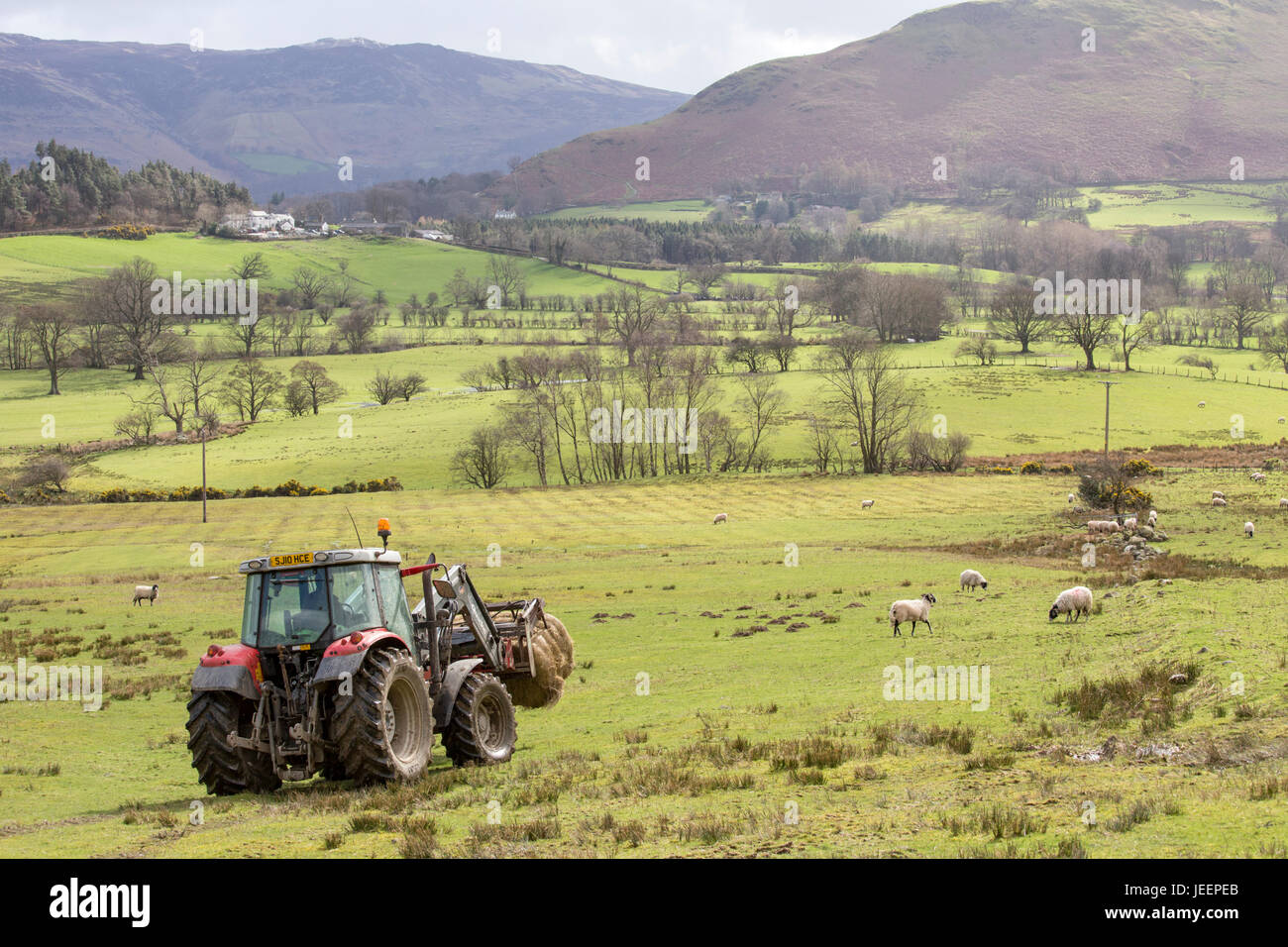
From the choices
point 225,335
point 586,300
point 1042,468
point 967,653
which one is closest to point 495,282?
point 586,300

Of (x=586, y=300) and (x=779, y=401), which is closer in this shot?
(x=779, y=401)

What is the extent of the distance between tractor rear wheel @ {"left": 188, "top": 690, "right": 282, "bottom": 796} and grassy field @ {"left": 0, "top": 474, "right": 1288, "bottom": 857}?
1.04 feet

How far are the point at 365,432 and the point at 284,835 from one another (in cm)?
9641

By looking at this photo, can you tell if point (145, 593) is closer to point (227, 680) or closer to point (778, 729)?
point (227, 680)

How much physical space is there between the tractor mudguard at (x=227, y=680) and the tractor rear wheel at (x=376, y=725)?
44.5 inches

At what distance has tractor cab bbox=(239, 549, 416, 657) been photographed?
45.3 feet

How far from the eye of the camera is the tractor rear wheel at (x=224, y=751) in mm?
13234

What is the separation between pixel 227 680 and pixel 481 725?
402 centimetres

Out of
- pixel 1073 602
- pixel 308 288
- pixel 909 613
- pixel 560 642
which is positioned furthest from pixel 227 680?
pixel 308 288

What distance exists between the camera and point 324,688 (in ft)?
43.5

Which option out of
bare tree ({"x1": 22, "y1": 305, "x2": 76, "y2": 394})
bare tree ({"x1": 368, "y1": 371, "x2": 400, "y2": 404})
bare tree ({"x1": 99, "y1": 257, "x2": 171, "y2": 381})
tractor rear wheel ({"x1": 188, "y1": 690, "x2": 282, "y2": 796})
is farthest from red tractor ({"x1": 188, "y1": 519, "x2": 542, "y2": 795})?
bare tree ({"x1": 99, "y1": 257, "x2": 171, "y2": 381})

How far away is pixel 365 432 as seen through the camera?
10438cm
